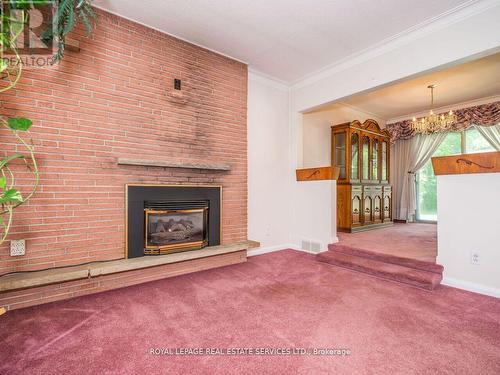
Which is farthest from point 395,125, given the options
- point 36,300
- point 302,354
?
point 36,300

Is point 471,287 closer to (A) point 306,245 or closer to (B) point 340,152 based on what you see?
(A) point 306,245

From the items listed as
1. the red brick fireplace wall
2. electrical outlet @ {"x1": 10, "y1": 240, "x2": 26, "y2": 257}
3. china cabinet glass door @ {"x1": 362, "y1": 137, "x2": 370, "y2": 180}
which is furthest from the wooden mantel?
china cabinet glass door @ {"x1": 362, "y1": 137, "x2": 370, "y2": 180}

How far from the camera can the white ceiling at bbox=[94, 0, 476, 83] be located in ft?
8.22

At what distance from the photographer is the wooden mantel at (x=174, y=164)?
2645 millimetres

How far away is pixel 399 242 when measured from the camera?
3.95m

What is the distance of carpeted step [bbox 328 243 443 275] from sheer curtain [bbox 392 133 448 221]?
359 cm

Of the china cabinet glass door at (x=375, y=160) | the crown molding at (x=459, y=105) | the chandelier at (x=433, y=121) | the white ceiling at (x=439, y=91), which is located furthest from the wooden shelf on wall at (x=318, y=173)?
the crown molding at (x=459, y=105)

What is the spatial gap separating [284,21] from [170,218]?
2564 millimetres

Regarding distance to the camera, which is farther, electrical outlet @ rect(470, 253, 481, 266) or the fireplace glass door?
the fireplace glass door

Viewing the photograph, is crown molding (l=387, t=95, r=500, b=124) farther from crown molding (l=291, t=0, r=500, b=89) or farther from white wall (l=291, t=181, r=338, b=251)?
white wall (l=291, t=181, r=338, b=251)

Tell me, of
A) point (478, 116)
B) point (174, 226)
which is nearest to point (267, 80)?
point (174, 226)

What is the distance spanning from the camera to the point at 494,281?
2.41 m

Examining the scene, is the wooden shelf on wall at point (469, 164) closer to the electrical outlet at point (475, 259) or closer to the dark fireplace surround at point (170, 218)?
the electrical outlet at point (475, 259)

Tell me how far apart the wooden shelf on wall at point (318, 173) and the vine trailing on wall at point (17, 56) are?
3225 millimetres
